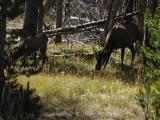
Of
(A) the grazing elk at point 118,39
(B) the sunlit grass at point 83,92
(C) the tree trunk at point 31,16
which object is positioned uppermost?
(C) the tree trunk at point 31,16

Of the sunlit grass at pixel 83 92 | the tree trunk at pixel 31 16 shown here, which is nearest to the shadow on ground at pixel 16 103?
the sunlit grass at pixel 83 92

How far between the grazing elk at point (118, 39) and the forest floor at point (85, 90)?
35 cm

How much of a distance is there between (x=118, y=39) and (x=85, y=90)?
4179 millimetres

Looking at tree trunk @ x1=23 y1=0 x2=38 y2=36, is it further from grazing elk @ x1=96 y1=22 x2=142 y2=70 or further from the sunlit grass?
the sunlit grass

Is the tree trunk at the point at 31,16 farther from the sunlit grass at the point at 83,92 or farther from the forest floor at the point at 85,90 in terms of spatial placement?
the sunlit grass at the point at 83,92

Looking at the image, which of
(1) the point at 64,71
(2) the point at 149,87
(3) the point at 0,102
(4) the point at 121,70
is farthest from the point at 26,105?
(4) the point at 121,70

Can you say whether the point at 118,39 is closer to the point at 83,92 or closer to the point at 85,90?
the point at 85,90

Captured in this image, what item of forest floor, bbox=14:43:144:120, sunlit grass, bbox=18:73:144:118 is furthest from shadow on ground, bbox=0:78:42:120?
sunlit grass, bbox=18:73:144:118

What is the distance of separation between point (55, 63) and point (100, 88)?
3817mm

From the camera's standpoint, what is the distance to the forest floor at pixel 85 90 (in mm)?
9531

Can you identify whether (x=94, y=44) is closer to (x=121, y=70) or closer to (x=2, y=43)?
(x=121, y=70)

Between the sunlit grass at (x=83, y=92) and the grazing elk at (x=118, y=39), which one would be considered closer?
the sunlit grass at (x=83, y=92)

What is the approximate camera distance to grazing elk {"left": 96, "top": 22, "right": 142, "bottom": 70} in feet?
48.3

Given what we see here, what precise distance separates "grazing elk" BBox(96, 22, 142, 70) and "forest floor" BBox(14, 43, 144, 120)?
1.15ft
